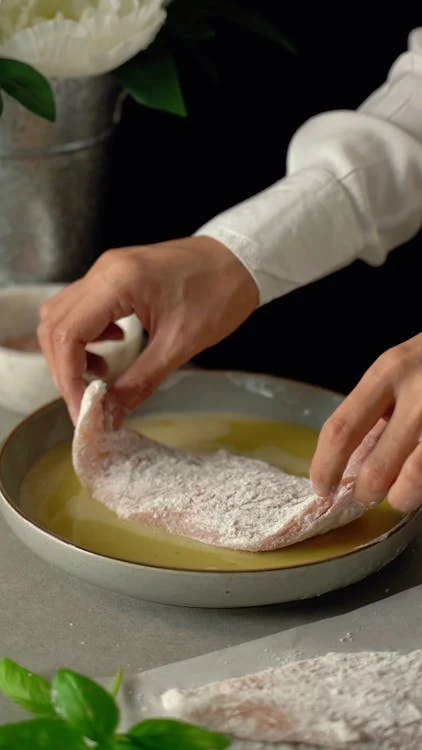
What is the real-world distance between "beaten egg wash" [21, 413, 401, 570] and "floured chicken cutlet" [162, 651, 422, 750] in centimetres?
11

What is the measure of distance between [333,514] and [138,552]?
0.55 feet

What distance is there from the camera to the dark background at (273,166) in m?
1.52

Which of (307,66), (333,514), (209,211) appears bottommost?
(209,211)

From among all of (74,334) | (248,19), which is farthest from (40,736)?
(248,19)

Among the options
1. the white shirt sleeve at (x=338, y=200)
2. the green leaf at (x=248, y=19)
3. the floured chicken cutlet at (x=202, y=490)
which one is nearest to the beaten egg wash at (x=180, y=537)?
the floured chicken cutlet at (x=202, y=490)

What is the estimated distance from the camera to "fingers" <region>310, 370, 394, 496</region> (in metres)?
0.90

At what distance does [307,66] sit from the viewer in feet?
5.01

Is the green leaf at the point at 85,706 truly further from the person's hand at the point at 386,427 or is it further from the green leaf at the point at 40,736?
the person's hand at the point at 386,427

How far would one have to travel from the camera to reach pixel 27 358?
1229 millimetres

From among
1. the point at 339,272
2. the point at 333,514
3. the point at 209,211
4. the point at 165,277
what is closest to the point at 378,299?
the point at 339,272

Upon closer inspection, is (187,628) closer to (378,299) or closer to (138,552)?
(138,552)

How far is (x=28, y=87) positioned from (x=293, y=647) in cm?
70

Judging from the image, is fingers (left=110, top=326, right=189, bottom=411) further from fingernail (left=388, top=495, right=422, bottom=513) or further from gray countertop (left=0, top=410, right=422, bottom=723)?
fingernail (left=388, top=495, right=422, bottom=513)

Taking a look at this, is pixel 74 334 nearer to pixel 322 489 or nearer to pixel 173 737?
pixel 322 489
